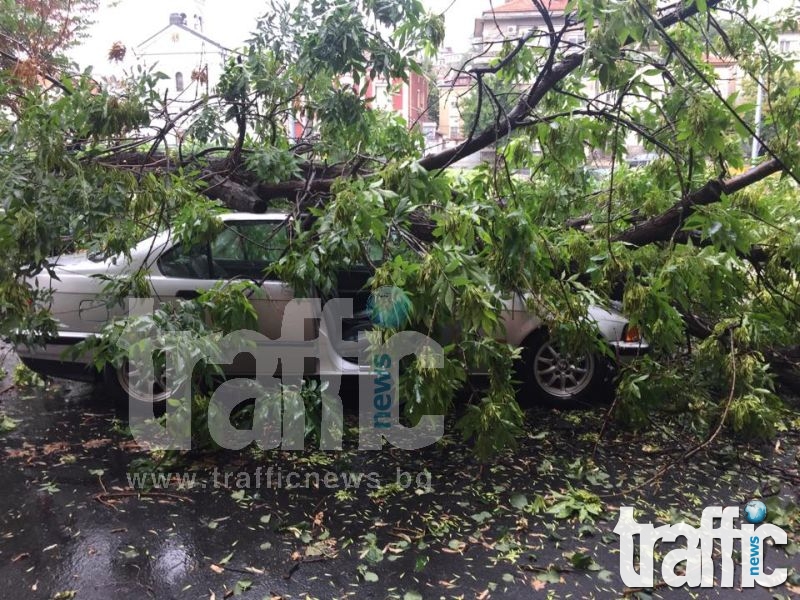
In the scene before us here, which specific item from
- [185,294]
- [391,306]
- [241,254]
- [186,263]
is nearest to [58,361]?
[185,294]

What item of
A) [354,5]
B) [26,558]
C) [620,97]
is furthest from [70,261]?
[620,97]

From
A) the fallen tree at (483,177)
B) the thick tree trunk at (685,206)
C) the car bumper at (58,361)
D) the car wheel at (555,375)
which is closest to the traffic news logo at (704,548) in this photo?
the fallen tree at (483,177)

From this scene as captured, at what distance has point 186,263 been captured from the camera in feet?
14.6

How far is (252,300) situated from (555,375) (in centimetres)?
235

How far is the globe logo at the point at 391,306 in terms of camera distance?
302cm

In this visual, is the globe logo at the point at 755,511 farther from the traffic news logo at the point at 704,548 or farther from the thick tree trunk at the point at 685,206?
the thick tree trunk at the point at 685,206

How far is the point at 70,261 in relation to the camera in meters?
4.52

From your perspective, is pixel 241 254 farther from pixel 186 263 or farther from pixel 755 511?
pixel 755 511

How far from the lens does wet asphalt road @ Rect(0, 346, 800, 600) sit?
267cm

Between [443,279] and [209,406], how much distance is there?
1.68 meters

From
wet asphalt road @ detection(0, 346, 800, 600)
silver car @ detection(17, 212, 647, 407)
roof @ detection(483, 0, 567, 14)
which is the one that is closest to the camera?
wet asphalt road @ detection(0, 346, 800, 600)

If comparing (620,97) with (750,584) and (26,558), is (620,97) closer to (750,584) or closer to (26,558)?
(750,584)

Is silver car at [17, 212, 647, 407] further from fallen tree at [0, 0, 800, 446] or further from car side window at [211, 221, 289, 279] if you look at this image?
fallen tree at [0, 0, 800, 446]

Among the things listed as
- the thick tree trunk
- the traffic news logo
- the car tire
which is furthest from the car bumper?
the thick tree trunk
